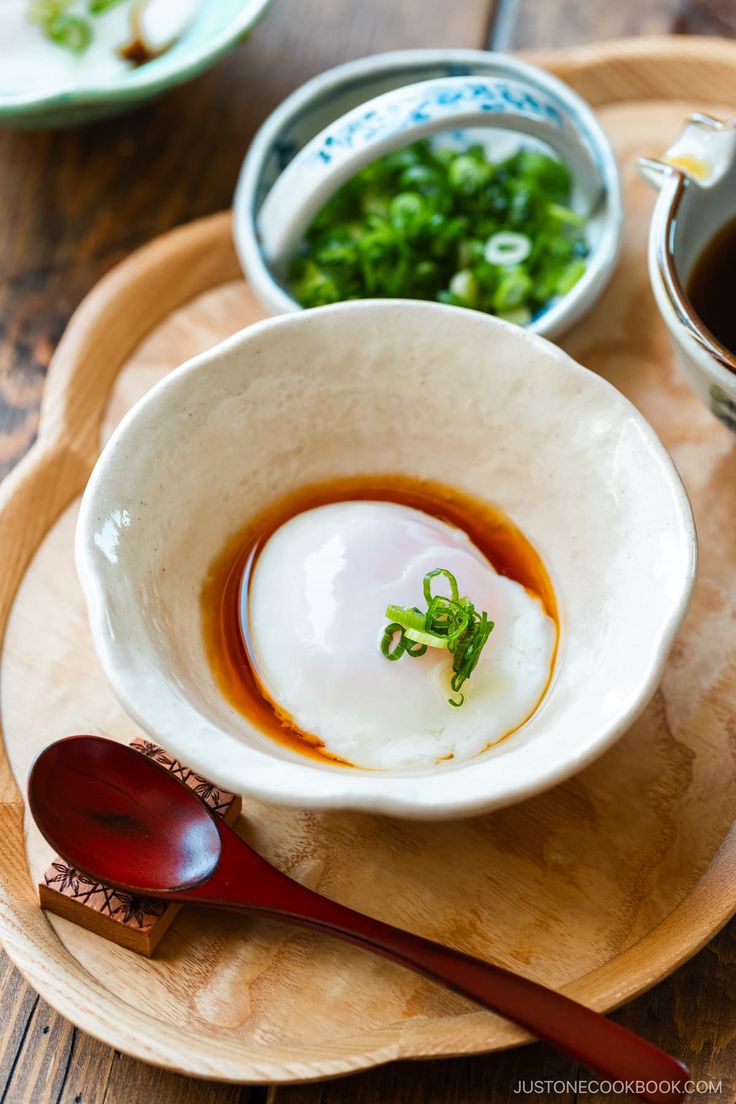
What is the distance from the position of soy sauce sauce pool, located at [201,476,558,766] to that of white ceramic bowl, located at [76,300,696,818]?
0.02m

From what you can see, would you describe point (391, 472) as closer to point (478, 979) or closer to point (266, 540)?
point (266, 540)

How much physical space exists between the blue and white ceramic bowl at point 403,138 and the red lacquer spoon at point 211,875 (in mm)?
1007

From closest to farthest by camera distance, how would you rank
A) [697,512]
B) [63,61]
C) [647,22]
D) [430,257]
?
[697,512] < [430,257] < [63,61] < [647,22]

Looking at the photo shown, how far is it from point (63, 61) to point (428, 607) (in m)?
1.73

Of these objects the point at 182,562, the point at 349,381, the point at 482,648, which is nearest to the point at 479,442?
the point at 349,381

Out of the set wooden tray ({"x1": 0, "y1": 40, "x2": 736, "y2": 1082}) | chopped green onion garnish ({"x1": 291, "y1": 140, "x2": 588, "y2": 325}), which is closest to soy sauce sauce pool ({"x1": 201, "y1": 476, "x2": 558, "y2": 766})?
wooden tray ({"x1": 0, "y1": 40, "x2": 736, "y2": 1082})

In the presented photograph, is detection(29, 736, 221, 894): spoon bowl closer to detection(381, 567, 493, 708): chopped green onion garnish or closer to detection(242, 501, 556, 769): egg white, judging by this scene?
detection(242, 501, 556, 769): egg white

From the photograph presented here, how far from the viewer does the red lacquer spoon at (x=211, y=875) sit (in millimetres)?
1276

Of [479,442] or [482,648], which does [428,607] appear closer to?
[482,648]

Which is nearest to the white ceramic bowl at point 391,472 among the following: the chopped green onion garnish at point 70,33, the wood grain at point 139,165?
the wood grain at point 139,165

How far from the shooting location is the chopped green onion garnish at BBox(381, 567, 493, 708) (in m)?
1.53

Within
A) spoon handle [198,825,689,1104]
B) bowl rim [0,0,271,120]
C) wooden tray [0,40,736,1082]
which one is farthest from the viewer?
bowl rim [0,0,271,120]

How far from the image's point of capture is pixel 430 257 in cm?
221

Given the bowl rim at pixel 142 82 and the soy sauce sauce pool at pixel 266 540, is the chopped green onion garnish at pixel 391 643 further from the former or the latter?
the bowl rim at pixel 142 82
